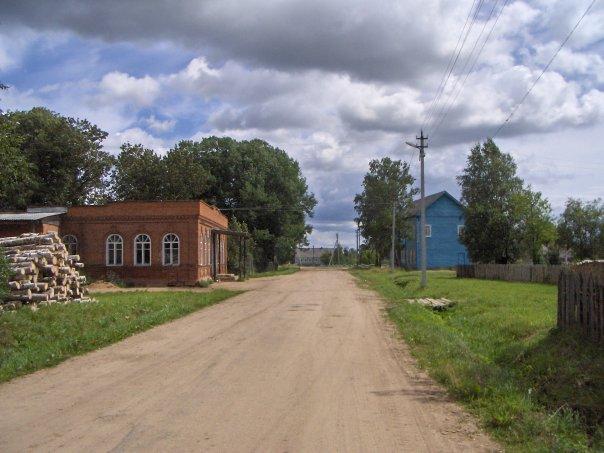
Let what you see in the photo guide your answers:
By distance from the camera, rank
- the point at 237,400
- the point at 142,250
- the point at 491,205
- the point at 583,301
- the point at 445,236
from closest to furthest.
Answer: the point at 237,400, the point at 583,301, the point at 142,250, the point at 491,205, the point at 445,236

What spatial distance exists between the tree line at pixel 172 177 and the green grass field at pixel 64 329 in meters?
30.4

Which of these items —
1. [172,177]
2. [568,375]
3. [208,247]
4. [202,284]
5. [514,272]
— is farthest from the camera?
[172,177]

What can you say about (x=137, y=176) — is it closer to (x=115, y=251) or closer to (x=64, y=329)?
(x=115, y=251)

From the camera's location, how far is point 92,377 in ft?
33.6

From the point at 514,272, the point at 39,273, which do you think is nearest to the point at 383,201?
the point at 514,272

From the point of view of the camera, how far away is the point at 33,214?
1513 inches

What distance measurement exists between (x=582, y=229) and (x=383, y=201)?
1023 inches

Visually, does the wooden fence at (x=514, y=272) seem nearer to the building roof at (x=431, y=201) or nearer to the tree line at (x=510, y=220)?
the tree line at (x=510, y=220)

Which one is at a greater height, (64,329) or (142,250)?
(142,250)

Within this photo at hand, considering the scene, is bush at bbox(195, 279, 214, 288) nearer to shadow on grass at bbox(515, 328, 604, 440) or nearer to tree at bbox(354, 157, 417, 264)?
shadow on grass at bbox(515, 328, 604, 440)

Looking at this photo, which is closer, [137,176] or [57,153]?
[57,153]

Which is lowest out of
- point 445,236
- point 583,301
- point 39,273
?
point 583,301

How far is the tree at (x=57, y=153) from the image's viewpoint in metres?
54.3

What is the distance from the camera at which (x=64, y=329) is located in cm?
1471
